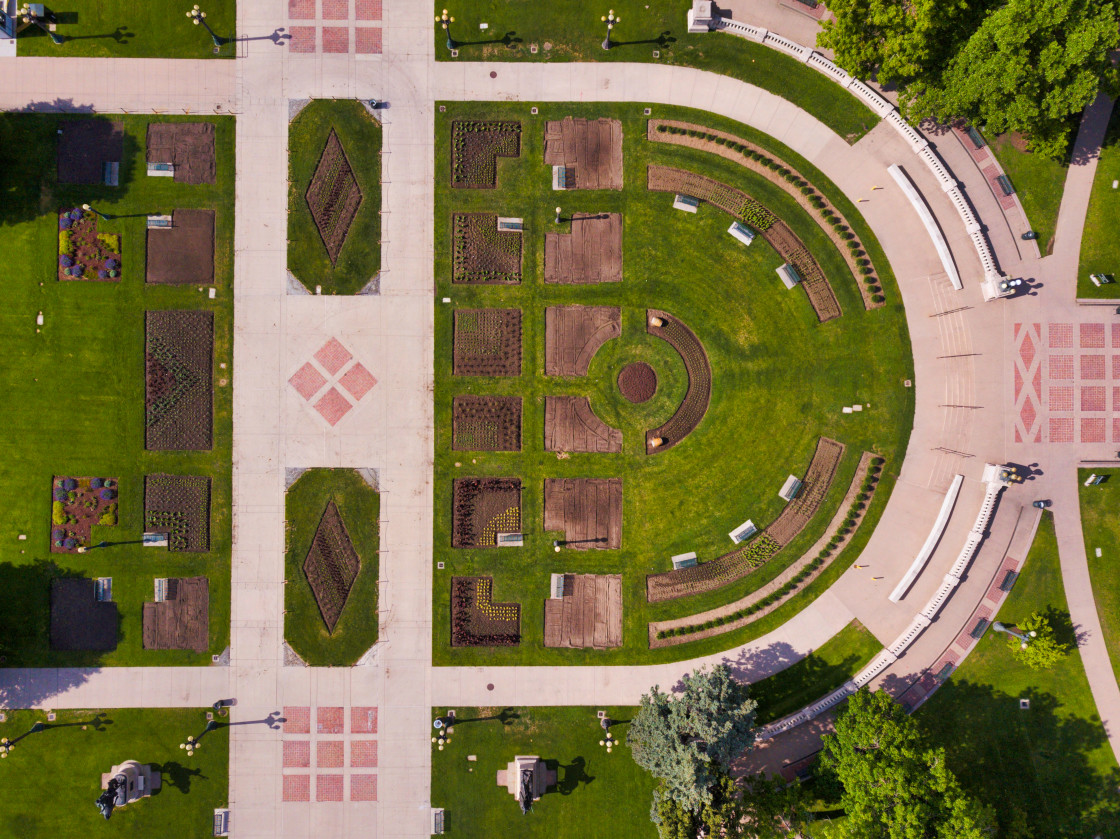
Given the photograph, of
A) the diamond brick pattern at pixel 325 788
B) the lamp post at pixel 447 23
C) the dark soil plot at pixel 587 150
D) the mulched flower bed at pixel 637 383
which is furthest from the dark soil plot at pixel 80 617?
the lamp post at pixel 447 23

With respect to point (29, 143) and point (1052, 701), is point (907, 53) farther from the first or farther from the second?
point (29, 143)

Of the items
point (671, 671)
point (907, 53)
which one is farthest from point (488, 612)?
point (907, 53)

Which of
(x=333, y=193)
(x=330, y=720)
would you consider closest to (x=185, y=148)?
(x=333, y=193)

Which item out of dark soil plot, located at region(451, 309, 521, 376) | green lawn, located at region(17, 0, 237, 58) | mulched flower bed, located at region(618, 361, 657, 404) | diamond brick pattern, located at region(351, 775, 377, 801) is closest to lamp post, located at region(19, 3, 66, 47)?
green lawn, located at region(17, 0, 237, 58)

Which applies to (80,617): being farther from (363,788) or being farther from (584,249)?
(584,249)

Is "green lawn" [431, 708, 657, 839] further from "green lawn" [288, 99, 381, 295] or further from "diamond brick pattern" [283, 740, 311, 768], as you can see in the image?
"green lawn" [288, 99, 381, 295]

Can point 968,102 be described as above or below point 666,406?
above
